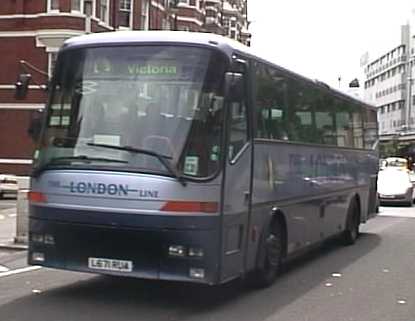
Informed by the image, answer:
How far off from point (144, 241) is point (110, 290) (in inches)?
63.1

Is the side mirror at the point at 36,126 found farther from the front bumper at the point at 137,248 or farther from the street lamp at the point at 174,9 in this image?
the street lamp at the point at 174,9

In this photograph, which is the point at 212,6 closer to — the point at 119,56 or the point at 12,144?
the point at 12,144

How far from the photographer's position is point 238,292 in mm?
10195

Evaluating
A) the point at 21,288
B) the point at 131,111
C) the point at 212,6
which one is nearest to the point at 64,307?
the point at 21,288

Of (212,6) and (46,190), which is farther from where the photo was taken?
(212,6)

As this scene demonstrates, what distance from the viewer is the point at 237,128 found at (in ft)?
30.2

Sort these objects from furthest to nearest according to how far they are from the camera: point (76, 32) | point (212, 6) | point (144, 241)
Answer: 1. point (212, 6)
2. point (76, 32)
3. point (144, 241)

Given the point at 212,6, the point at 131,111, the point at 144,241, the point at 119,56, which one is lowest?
the point at 144,241

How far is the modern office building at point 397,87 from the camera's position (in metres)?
128

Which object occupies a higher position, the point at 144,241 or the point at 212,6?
the point at 212,6

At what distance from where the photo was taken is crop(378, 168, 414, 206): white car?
104ft

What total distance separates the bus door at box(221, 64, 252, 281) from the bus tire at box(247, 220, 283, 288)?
0.83 metres

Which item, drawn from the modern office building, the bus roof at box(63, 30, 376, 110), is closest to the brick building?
the bus roof at box(63, 30, 376, 110)

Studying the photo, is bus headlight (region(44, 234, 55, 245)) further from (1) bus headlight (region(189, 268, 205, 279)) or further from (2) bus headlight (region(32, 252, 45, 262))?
(1) bus headlight (region(189, 268, 205, 279))
